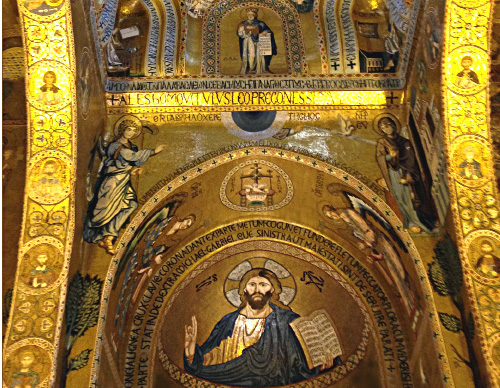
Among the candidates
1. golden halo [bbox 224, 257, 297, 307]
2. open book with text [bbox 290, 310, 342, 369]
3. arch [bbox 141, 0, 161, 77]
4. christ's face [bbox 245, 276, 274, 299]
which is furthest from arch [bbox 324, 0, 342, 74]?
open book with text [bbox 290, 310, 342, 369]

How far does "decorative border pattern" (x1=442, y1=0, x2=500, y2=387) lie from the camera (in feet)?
24.5

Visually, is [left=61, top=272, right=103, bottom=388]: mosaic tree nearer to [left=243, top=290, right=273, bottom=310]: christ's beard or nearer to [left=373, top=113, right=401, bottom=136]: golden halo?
[left=243, top=290, right=273, bottom=310]: christ's beard

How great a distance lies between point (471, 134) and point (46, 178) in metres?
5.04

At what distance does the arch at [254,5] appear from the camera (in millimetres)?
9297

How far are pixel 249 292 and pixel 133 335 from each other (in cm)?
191

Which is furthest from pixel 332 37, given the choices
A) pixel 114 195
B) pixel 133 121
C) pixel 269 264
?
pixel 114 195

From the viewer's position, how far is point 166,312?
9.73 meters

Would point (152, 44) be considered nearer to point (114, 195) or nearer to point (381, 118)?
point (114, 195)

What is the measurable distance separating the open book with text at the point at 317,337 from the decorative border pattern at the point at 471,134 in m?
2.88

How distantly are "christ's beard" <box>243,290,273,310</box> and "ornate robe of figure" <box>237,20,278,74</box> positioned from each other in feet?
11.1

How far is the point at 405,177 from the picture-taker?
8.68 meters

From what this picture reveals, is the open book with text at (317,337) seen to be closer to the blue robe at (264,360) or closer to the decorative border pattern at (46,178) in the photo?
the blue robe at (264,360)

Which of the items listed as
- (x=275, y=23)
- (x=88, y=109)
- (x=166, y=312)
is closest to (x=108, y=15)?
(x=88, y=109)

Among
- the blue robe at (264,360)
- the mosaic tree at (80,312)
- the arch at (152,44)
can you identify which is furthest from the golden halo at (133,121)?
the blue robe at (264,360)
